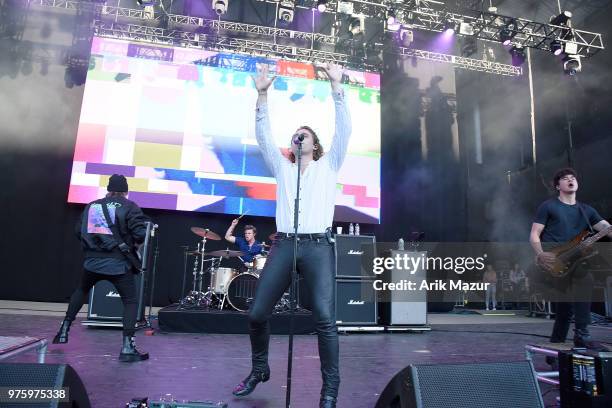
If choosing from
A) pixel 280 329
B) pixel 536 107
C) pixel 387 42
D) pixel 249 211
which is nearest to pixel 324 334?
pixel 280 329

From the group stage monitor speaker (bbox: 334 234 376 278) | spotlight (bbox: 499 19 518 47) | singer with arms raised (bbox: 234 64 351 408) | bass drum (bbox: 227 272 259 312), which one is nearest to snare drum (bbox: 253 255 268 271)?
bass drum (bbox: 227 272 259 312)

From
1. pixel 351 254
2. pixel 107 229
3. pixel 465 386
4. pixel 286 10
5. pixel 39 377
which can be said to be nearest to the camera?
pixel 39 377

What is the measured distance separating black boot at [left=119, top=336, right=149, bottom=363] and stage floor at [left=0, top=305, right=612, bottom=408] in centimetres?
9

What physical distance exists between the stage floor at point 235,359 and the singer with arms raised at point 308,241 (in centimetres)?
33

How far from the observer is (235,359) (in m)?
3.81

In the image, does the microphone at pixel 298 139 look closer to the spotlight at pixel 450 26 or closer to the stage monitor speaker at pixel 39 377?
the stage monitor speaker at pixel 39 377

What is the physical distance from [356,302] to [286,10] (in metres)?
5.82

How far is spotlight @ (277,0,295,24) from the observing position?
8.18 m

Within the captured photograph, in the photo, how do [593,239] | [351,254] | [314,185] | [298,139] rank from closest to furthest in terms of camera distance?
[298,139], [314,185], [593,239], [351,254]

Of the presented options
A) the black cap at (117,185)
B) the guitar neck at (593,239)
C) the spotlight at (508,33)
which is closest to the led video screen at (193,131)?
the spotlight at (508,33)

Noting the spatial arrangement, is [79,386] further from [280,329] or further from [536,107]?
[536,107]

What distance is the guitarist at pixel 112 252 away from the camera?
3.61m

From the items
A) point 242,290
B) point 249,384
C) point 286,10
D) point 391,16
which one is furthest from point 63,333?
point 391,16

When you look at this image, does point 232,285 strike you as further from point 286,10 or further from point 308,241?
point 286,10
